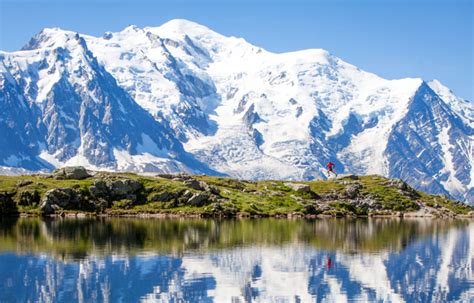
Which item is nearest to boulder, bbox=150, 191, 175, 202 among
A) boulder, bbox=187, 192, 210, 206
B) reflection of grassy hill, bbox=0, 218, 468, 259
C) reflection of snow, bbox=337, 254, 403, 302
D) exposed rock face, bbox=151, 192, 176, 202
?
exposed rock face, bbox=151, 192, 176, 202

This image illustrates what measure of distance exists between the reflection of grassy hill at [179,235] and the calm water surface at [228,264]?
172 millimetres

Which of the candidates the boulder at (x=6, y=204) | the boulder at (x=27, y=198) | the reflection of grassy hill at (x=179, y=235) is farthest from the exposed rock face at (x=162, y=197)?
the boulder at (x=6, y=204)

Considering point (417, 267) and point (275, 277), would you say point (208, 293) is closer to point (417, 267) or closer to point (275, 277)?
point (275, 277)

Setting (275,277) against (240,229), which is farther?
(240,229)

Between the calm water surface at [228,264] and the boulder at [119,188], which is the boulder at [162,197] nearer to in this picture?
the boulder at [119,188]

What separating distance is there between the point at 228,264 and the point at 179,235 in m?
36.7

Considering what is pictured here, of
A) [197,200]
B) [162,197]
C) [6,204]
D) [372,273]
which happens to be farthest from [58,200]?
[372,273]

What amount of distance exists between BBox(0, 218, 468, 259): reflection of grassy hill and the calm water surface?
0.17 meters

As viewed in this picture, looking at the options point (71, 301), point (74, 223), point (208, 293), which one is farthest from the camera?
point (74, 223)

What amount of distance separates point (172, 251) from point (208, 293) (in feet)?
105

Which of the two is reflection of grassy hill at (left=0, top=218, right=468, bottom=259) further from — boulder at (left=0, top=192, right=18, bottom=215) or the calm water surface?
boulder at (left=0, top=192, right=18, bottom=215)

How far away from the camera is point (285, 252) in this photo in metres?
112

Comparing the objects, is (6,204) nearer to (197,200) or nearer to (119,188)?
(119,188)

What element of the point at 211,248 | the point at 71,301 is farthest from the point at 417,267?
the point at 71,301
